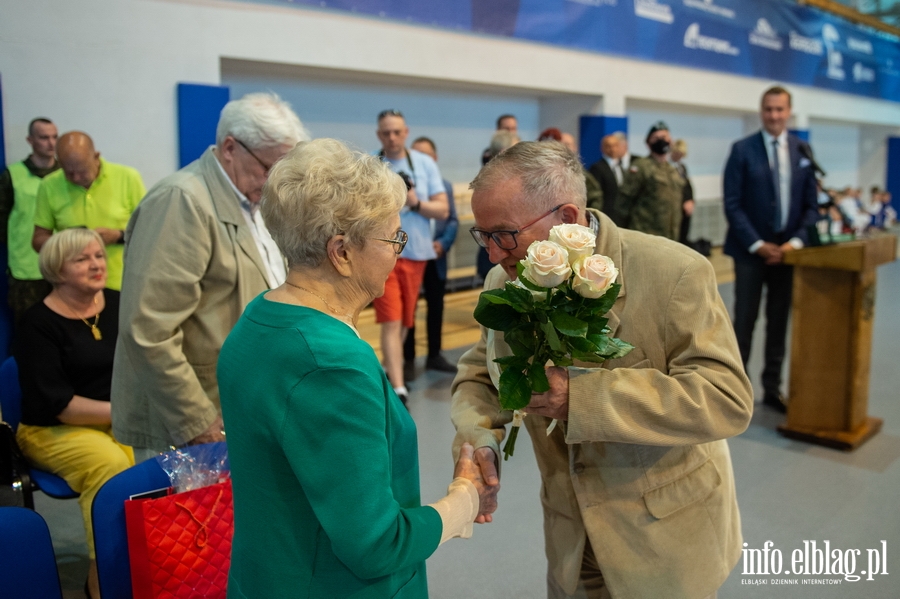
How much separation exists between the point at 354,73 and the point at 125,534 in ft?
19.3

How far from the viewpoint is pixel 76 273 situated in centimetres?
301

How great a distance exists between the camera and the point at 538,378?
1.45m

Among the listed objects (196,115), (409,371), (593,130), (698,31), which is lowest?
(409,371)

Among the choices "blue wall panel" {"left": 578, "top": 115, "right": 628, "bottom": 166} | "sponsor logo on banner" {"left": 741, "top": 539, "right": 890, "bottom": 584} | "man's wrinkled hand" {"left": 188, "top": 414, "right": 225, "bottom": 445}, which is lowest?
"sponsor logo on banner" {"left": 741, "top": 539, "right": 890, "bottom": 584}

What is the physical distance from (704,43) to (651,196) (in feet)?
19.7

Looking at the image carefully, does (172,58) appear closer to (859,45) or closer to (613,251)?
(613,251)

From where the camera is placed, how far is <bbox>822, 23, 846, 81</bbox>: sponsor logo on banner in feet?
44.8

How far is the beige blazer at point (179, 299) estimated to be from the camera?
213 centimetres

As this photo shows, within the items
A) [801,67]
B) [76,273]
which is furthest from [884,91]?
[76,273]

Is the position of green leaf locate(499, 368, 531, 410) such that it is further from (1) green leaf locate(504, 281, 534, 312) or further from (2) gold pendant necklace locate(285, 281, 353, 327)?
(2) gold pendant necklace locate(285, 281, 353, 327)

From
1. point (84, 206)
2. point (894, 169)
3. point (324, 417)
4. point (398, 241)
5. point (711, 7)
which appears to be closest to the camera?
point (324, 417)

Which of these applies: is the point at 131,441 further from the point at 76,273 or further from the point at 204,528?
the point at 76,273

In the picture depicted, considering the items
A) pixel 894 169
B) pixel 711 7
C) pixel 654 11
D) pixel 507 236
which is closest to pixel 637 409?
pixel 507 236

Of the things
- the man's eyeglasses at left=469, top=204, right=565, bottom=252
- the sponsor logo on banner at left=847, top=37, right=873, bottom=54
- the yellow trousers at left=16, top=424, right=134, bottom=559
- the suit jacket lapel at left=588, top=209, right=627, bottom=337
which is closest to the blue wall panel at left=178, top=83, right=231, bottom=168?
the yellow trousers at left=16, top=424, right=134, bottom=559
